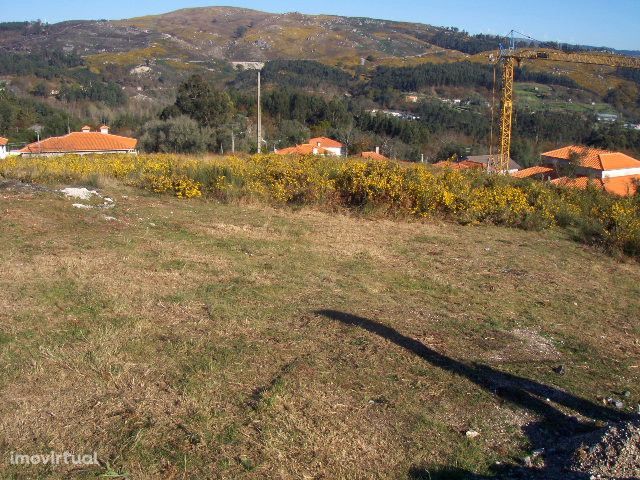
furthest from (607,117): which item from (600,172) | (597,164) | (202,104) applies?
(202,104)

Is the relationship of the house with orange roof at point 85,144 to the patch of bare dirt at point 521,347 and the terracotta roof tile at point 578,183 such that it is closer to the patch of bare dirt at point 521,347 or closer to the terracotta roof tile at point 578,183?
the terracotta roof tile at point 578,183

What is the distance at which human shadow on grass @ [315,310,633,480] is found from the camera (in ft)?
9.64

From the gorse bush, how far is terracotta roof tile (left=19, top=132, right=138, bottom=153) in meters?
16.9

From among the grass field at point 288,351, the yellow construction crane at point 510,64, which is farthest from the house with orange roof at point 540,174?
the grass field at point 288,351

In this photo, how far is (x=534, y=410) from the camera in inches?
140

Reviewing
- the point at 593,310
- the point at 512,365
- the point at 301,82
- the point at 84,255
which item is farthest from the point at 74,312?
the point at 301,82

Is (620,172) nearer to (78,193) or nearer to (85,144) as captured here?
(78,193)

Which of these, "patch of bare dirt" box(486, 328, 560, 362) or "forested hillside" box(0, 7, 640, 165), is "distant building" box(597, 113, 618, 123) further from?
"patch of bare dirt" box(486, 328, 560, 362)

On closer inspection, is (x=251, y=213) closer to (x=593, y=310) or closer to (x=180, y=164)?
(x=180, y=164)

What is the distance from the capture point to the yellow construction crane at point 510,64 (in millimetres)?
32312

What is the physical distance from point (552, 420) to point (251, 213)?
20.7 feet

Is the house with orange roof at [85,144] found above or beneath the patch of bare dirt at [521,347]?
beneath

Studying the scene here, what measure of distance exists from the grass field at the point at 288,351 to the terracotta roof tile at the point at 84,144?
20944 mm

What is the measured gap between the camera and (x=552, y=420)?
3.48m
